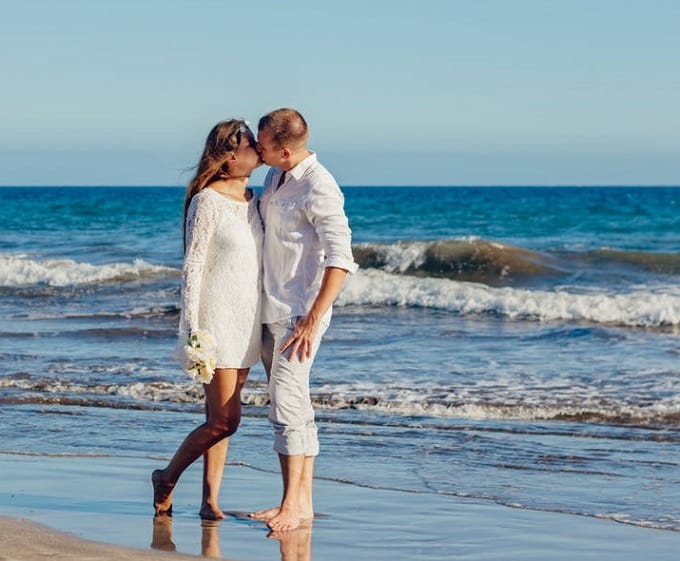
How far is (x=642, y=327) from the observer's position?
14234 mm

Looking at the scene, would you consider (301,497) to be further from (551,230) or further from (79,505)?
(551,230)

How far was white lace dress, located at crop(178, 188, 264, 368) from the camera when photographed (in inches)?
195

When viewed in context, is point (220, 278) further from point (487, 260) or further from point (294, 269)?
point (487, 260)

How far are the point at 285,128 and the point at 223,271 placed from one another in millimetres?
660

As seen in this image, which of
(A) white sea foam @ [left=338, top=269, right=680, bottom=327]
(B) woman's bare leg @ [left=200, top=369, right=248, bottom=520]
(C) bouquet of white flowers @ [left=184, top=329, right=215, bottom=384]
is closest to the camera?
(C) bouquet of white flowers @ [left=184, top=329, right=215, bottom=384]

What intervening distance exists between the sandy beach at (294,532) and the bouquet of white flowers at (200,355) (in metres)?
0.69

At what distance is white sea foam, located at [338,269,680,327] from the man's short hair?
33.6ft

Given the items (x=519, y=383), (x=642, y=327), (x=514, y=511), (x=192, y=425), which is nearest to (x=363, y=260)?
(x=642, y=327)

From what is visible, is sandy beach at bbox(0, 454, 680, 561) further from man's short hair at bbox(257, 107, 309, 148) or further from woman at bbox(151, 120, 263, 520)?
man's short hair at bbox(257, 107, 309, 148)

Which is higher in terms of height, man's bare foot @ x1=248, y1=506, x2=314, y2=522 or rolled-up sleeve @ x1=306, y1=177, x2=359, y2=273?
rolled-up sleeve @ x1=306, y1=177, x2=359, y2=273

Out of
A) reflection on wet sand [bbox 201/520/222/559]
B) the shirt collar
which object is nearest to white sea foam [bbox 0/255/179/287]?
reflection on wet sand [bbox 201/520/222/559]

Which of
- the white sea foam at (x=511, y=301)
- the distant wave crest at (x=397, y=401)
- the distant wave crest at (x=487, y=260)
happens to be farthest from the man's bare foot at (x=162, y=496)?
the distant wave crest at (x=487, y=260)

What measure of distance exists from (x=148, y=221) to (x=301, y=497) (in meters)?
34.5

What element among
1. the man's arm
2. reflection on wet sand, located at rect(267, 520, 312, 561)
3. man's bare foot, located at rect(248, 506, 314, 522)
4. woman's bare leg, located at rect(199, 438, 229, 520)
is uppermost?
the man's arm
